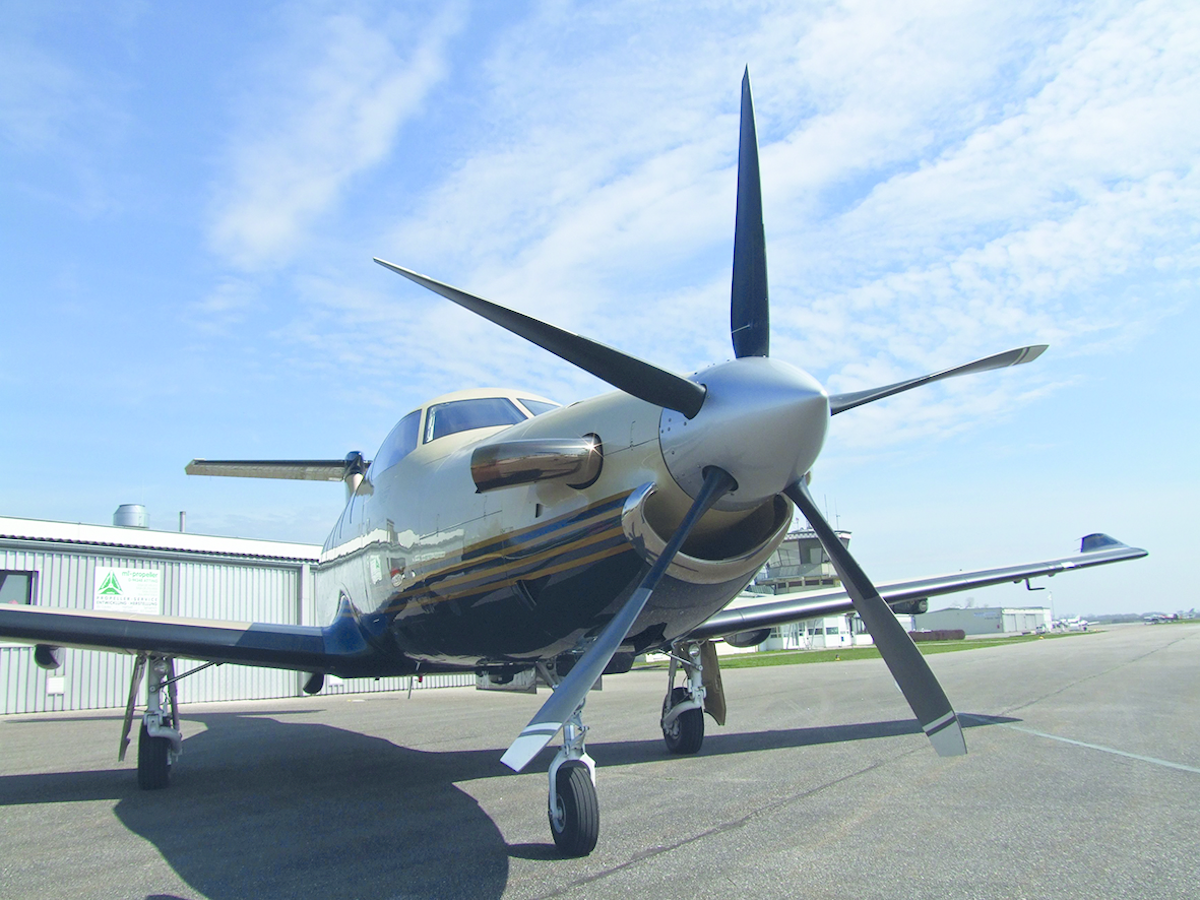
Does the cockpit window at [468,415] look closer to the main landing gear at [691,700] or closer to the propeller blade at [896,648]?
the propeller blade at [896,648]

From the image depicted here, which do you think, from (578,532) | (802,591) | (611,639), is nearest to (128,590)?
(578,532)

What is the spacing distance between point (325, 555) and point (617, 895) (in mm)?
8172

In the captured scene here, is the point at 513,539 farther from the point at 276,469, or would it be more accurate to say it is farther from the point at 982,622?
the point at 982,622

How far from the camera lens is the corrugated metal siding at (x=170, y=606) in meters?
19.2

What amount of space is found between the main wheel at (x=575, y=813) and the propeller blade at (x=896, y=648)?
1915mm

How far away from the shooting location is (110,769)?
9.69 metres

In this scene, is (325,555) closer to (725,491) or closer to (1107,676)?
(725,491)

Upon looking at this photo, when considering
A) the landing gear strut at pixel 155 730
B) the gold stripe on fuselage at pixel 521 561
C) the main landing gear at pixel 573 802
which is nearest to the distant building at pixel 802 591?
the landing gear strut at pixel 155 730

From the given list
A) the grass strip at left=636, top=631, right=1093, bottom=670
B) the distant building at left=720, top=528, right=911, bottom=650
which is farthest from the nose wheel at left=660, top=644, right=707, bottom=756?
the distant building at left=720, top=528, right=911, bottom=650

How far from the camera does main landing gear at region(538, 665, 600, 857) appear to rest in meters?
4.60

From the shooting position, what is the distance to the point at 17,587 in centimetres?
1891

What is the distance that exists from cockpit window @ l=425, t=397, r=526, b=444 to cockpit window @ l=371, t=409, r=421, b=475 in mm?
221

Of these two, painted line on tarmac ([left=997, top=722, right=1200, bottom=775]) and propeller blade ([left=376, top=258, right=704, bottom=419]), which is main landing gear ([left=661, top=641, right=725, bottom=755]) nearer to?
painted line on tarmac ([left=997, top=722, right=1200, bottom=775])

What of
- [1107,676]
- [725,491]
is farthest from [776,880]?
[1107,676]
